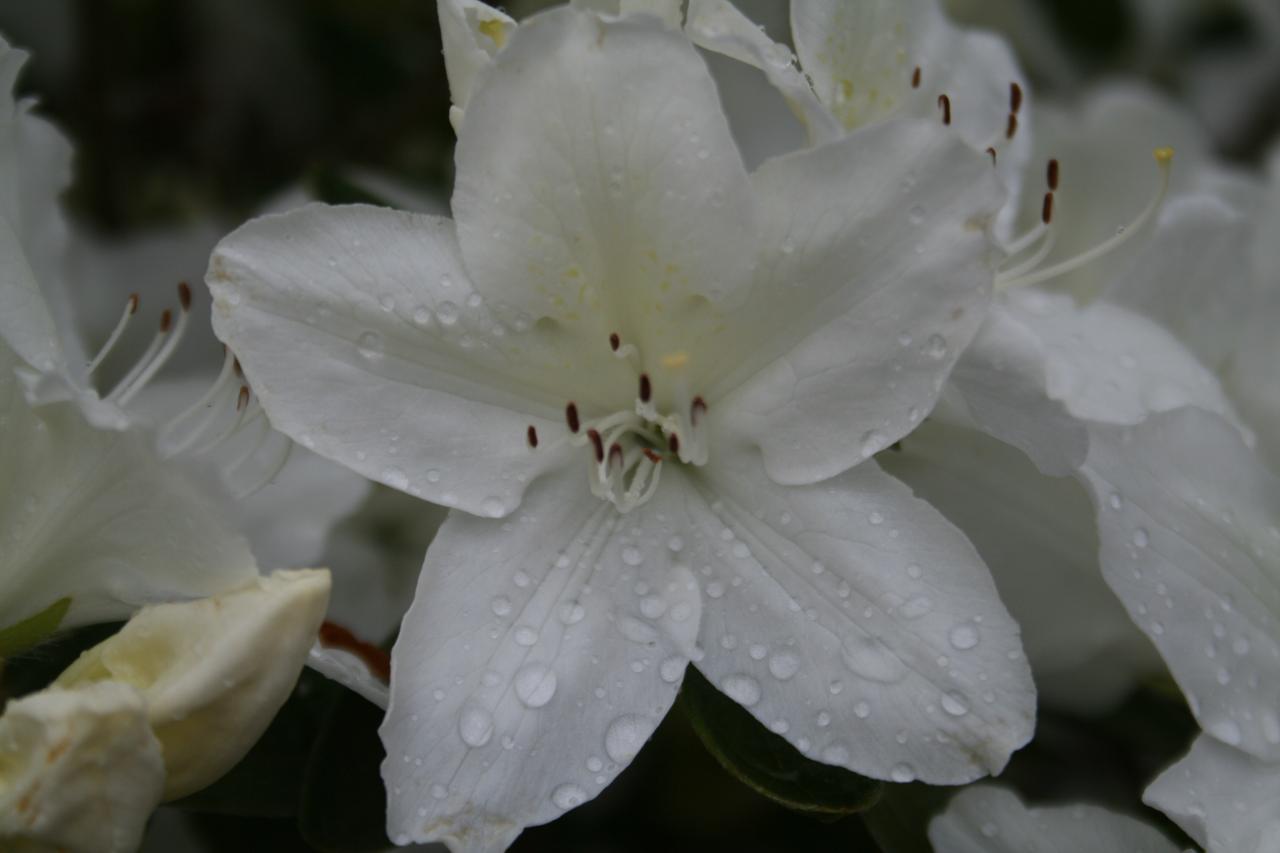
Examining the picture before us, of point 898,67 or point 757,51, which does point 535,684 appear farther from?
point 898,67

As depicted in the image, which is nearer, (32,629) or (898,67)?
(32,629)

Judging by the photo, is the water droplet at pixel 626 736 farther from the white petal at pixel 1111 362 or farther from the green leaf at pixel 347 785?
the white petal at pixel 1111 362

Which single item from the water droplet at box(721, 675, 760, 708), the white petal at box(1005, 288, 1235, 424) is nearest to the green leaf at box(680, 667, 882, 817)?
the water droplet at box(721, 675, 760, 708)

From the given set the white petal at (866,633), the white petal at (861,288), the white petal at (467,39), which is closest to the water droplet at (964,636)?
the white petal at (866,633)

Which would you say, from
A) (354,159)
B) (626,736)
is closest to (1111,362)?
(626,736)

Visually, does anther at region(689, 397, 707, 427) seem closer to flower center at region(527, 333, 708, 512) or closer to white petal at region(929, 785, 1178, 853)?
flower center at region(527, 333, 708, 512)

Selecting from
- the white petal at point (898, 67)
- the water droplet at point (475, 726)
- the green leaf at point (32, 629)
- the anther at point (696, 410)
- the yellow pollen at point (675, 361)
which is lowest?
the green leaf at point (32, 629)

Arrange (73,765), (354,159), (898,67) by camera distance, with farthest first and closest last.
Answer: (354,159) < (898,67) < (73,765)
